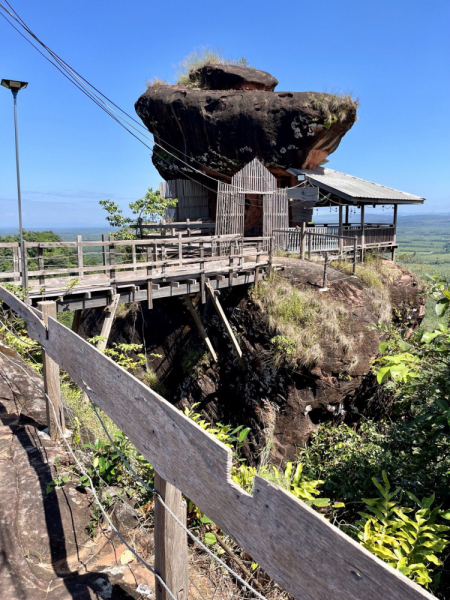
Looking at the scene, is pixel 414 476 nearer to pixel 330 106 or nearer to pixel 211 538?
pixel 211 538

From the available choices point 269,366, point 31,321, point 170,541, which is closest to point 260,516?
point 170,541

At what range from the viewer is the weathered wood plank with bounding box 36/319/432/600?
1.25 metres

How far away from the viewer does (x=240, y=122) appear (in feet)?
71.6

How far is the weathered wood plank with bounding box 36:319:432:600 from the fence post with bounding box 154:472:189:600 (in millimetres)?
168

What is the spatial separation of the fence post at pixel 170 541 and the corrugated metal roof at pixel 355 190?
16.8 m

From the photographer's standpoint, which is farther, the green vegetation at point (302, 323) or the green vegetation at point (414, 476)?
the green vegetation at point (302, 323)

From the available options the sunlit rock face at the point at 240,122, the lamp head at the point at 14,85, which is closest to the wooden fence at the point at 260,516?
the lamp head at the point at 14,85

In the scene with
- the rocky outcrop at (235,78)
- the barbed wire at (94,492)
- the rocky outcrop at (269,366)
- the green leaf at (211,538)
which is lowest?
the rocky outcrop at (269,366)

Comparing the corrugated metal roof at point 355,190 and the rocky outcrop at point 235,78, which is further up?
the rocky outcrop at point 235,78

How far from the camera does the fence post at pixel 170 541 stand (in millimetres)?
2135

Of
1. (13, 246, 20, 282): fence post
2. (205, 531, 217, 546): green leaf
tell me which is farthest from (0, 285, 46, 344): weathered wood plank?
(13, 246, 20, 282): fence post

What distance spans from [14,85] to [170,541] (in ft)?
31.7

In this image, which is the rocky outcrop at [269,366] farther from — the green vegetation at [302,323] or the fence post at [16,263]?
the fence post at [16,263]

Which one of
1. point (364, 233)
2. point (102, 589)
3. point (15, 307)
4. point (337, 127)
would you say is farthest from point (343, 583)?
point (337, 127)
